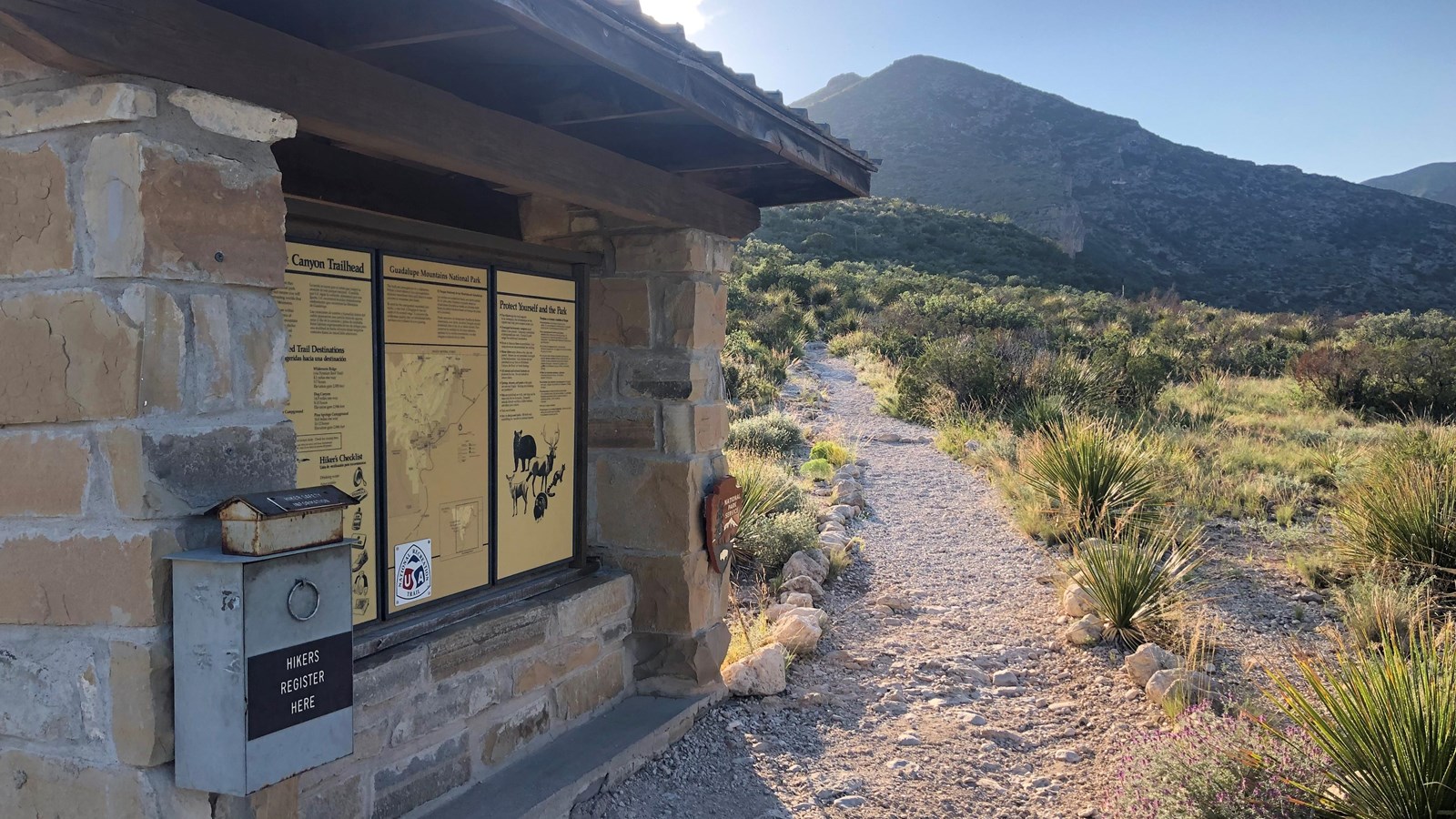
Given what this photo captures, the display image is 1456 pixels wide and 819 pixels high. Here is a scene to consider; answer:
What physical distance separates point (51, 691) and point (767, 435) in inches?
325

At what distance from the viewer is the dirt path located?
3.64 metres

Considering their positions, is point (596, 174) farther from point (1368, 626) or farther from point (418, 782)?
point (1368, 626)

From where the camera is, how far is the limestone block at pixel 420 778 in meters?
2.89

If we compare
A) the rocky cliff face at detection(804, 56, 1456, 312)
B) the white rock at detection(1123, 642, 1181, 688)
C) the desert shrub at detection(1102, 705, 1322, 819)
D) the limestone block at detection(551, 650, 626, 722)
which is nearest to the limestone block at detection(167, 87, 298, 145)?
the limestone block at detection(551, 650, 626, 722)

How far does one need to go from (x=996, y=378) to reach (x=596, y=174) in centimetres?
994

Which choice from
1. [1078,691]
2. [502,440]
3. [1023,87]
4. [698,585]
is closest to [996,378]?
[1078,691]

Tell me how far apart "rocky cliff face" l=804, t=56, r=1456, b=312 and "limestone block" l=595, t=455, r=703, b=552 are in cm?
3475

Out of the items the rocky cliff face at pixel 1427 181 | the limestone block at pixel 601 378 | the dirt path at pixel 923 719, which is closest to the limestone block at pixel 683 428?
the limestone block at pixel 601 378

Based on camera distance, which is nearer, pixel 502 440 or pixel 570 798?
pixel 570 798

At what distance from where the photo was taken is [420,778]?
3014mm

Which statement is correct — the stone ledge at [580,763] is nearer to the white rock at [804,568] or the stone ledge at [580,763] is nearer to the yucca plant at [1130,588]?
the white rock at [804,568]

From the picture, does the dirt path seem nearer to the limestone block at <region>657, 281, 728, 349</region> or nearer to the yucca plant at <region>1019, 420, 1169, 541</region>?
the yucca plant at <region>1019, 420, 1169, 541</region>

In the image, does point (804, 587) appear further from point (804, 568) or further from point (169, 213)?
point (169, 213)

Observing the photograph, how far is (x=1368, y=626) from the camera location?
16.8 ft
